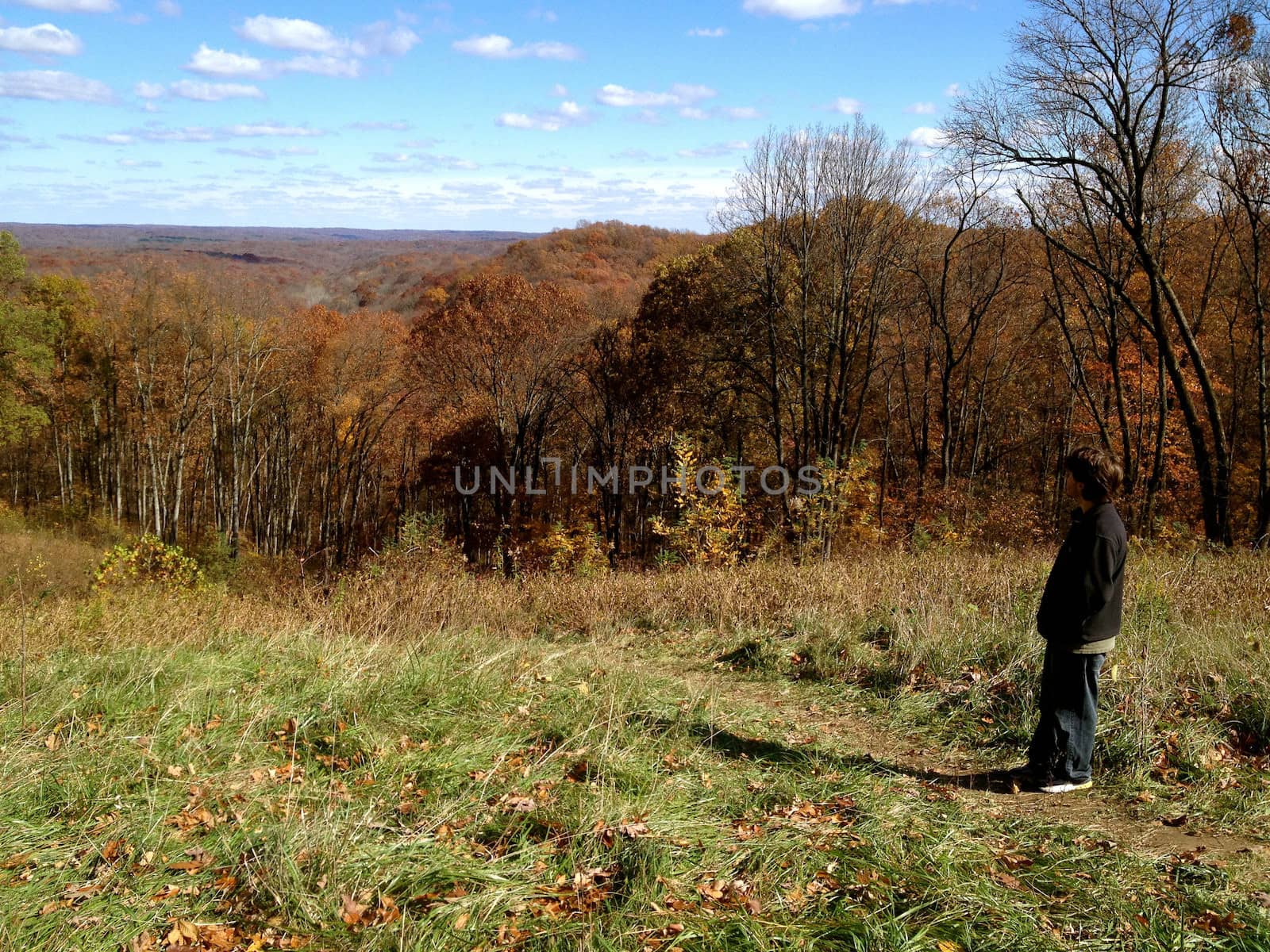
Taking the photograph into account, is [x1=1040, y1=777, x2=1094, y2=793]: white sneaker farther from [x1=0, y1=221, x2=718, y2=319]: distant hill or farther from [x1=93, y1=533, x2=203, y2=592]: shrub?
[x1=0, y1=221, x2=718, y2=319]: distant hill

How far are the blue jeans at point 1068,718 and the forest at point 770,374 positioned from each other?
9.59 metres

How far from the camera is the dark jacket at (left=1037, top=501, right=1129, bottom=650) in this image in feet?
12.8

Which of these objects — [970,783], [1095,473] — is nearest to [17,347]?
[970,783]

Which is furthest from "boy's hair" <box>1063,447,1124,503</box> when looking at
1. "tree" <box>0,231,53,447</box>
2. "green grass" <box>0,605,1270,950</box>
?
"tree" <box>0,231,53,447</box>

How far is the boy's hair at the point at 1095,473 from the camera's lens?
3920mm

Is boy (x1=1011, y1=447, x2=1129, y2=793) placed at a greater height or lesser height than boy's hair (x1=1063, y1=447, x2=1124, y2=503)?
lesser

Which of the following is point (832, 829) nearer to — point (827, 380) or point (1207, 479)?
point (1207, 479)

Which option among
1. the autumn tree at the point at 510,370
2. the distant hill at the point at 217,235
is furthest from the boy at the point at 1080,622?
the distant hill at the point at 217,235

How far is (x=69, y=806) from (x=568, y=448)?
94.6ft

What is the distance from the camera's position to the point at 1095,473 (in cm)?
392

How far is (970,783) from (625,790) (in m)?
1.92

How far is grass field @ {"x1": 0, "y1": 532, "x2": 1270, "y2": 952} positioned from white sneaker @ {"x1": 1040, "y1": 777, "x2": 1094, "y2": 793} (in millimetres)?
66

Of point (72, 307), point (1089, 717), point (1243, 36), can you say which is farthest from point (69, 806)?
point (72, 307)

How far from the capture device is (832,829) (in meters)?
3.46
